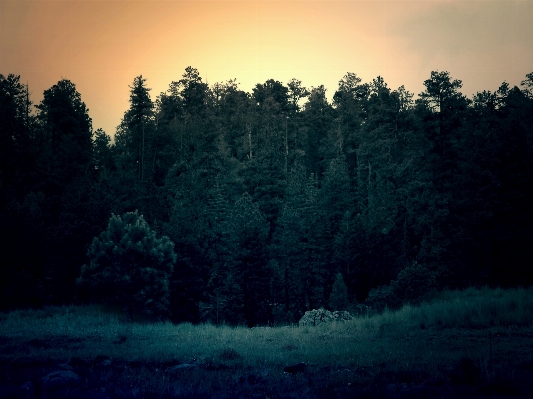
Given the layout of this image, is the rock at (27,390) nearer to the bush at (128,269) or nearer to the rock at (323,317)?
the rock at (323,317)

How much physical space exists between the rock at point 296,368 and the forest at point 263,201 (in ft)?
62.8

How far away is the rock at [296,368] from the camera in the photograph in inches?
534

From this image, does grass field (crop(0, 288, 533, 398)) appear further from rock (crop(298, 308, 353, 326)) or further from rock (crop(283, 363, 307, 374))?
rock (crop(298, 308, 353, 326))

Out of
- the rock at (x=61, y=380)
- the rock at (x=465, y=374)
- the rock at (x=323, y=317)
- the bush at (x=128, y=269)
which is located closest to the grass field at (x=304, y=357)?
the rock at (x=465, y=374)

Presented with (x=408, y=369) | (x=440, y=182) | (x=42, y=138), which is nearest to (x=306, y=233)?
(x=440, y=182)

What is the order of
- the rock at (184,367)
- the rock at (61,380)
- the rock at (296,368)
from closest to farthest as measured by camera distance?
the rock at (61,380) → the rock at (296,368) → the rock at (184,367)

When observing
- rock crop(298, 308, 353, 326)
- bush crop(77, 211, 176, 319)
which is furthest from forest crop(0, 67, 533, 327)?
rock crop(298, 308, 353, 326)

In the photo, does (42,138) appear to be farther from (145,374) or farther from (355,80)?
(145,374)

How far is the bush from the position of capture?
34.2m

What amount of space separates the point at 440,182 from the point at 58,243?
34.0 metres

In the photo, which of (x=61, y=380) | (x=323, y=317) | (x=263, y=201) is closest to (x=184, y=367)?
(x=61, y=380)

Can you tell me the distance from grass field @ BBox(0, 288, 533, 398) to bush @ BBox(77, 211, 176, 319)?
24.0ft

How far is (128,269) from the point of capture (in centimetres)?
3478

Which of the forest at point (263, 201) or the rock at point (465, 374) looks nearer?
the rock at point (465, 374)
